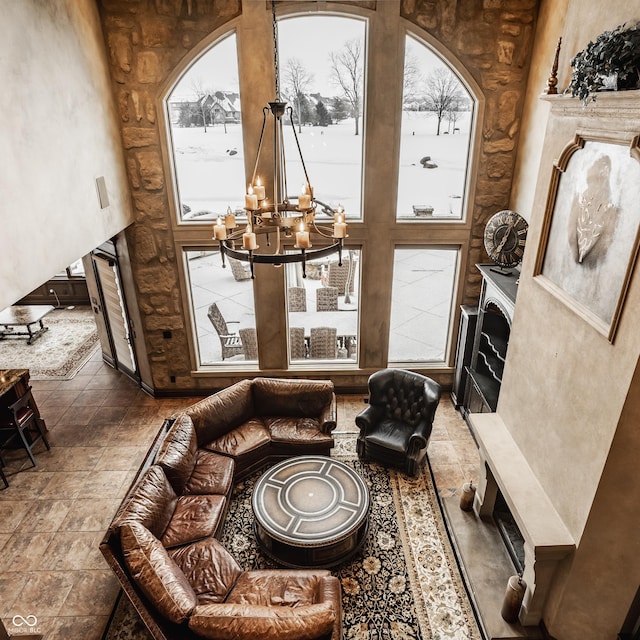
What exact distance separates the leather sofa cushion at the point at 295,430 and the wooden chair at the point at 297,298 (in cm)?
181

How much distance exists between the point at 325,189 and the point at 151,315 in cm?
313

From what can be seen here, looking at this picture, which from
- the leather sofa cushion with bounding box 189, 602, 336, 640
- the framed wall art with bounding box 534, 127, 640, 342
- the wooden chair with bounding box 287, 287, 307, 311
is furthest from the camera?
the wooden chair with bounding box 287, 287, 307, 311

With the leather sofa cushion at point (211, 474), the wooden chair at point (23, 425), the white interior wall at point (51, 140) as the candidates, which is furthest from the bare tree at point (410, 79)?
the wooden chair at point (23, 425)

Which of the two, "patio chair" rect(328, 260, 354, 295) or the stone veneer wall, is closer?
the stone veneer wall

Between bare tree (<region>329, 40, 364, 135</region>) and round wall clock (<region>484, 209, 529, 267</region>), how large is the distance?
2278 millimetres

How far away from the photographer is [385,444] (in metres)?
5.95

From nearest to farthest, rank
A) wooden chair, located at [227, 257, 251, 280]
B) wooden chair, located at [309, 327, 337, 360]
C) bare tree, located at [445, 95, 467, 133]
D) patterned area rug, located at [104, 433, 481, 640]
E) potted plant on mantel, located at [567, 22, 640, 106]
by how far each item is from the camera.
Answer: potted plant on mantel, located at [567, 22, 640, 106] < patterned area rug, located at [104, 433, 481, 640] < bare tree, located at [445, 95, 467, 133] < wooden chair, located at [227, 257, 251, 280] < wooden chair, located at [309, 327, 337, 360]

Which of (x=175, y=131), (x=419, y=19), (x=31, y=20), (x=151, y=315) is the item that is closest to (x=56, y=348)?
(x=151, y=315)

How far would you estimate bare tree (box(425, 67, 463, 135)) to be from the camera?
610 cm

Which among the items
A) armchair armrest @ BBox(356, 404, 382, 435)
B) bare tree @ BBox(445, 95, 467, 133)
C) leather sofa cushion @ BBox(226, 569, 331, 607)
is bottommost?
leather sofa cushion @ BBox(226, 569, 331, 607)

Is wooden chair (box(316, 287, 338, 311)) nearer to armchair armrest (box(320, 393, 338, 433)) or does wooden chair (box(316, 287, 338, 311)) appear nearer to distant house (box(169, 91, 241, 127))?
armchair armrest (box(320, 393, 338, 433))

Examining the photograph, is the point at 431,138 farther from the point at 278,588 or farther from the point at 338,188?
the point at 278,588

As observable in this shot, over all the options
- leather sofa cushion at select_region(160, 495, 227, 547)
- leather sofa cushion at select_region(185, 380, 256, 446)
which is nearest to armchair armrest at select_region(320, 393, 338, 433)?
leather sofa cushion at select_region(185, 380, 256, 446)

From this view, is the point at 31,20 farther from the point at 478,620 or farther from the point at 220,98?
the point at 478,620
